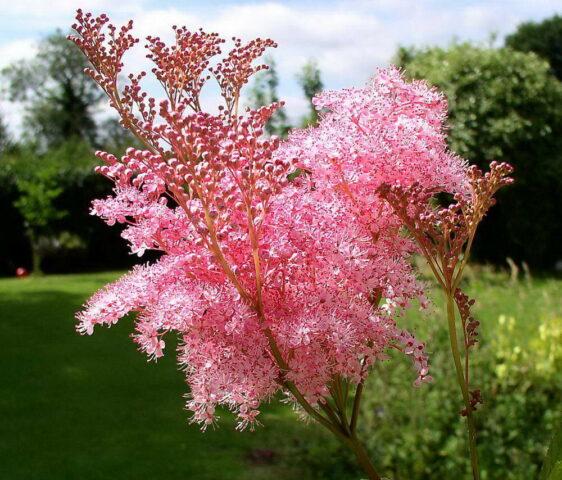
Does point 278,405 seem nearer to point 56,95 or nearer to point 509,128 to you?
point 509,128

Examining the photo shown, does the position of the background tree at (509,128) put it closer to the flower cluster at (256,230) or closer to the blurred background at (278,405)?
the blurred background at (278,405)

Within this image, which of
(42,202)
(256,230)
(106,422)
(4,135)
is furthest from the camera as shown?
(4,135)

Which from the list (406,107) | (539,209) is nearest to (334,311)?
(406,107)

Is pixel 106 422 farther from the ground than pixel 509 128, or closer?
closer

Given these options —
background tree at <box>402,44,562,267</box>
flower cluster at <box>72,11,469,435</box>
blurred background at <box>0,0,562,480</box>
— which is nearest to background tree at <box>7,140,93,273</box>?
blurred background at <box>0,0,562,480</box>

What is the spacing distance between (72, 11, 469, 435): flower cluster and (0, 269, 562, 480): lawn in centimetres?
350

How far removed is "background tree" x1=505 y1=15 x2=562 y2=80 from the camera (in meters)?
21.0

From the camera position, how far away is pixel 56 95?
35.8 meters

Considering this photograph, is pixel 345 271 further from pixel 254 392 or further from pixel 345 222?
pixel 254 392

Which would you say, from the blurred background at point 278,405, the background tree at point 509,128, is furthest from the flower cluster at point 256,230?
the background tree at point 509,128

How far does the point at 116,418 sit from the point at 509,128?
7728 millimetres

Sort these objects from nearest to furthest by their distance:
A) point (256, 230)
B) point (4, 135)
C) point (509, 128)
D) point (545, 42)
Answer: point (256, 230) < point (509, 128) < point (545, 42) < point (4, 135)

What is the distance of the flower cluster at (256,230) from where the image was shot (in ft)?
3.48

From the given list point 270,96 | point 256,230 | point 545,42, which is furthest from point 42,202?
point 256,230
